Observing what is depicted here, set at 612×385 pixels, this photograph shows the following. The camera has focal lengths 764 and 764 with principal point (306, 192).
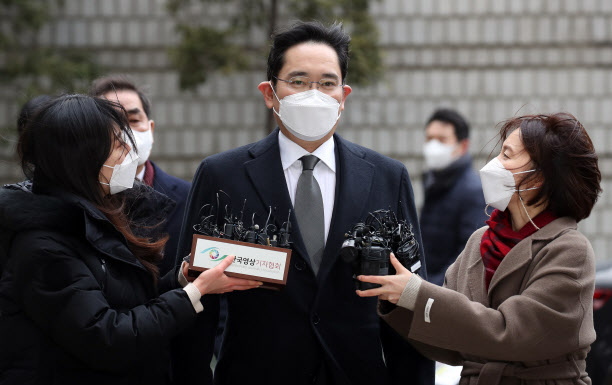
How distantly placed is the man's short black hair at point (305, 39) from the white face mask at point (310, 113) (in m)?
0.16

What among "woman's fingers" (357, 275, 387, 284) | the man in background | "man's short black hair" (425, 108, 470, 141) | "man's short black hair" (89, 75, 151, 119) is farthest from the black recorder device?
"man's short black hair" (425, 108, 470, 141)

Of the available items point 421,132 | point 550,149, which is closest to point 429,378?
point 550,149

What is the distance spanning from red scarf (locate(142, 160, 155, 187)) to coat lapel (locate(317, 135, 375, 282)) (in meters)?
1.39

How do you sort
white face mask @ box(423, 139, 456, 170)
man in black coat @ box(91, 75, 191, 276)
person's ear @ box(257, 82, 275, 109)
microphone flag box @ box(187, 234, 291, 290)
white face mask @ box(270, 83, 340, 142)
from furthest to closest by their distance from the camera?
white face mask @ box(423, 139, 456, 170) < man in black coat @ box(91, 75, 191, 276) < person's ear @ box(257, 82, 275, 109) < white face mask @ box(270, 83, 340, 142) < microphone flag box @ box(187, 234, 291, 290)

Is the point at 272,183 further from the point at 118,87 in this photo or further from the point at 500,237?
the point at 118,87

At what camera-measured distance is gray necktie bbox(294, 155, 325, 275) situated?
294 centimetres

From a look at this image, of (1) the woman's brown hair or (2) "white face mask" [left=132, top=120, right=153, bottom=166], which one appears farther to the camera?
(2) "white face mask" [left=132, top=120, right=153, bottom=166]

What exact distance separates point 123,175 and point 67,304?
0.59m

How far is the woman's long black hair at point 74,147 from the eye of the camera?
8.64ft

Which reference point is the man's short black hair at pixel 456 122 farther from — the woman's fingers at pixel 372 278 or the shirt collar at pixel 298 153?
the woman's fingers at pixel 372 278

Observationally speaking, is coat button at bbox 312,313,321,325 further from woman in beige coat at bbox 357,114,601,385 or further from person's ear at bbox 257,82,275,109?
person's ear at bbox 257,82,275,109

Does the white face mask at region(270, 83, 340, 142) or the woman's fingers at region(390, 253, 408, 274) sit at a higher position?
the white face mask at region(270, 83, 340, 142)

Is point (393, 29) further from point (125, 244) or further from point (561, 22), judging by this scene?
point (125, 244)

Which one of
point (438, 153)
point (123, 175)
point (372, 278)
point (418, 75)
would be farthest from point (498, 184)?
point (418, 75)
